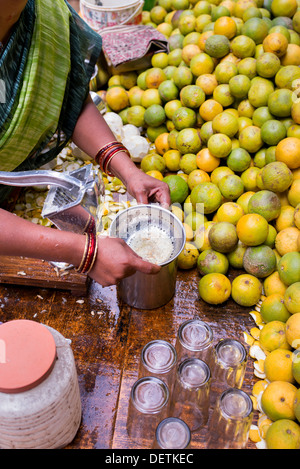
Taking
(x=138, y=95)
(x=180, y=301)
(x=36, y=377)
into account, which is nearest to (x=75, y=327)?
(x=180, y=301)

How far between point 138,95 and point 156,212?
140 cm

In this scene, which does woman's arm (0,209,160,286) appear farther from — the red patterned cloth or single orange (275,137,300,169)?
the red patterned cloth

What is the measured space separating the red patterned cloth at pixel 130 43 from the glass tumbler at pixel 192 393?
7.98ft

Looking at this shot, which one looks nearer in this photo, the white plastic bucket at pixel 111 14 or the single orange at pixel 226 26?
the single orange at pixel 226 26

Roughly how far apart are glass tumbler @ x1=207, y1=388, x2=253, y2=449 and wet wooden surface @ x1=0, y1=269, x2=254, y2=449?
2.8 inches

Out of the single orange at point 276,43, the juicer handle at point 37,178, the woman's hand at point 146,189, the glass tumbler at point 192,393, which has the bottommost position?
the glass tumbler at point 192,393

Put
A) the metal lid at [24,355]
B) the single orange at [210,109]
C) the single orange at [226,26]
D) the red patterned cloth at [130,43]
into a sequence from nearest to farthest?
the metal lid at [24,355], the single orange at [210,109], the single orange at [226,26], the red patterned cloth at [130,43]

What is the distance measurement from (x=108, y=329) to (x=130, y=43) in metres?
2.34

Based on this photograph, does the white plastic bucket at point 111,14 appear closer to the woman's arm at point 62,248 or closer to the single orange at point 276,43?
the single orange at point 276,43

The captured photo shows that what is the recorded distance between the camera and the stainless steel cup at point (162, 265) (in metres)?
1.80

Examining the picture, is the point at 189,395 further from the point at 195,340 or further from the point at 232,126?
the point at 232,126

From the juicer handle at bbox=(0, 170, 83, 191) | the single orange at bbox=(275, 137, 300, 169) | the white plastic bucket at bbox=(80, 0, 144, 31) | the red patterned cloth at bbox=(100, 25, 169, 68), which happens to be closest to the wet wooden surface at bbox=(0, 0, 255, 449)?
the juicer handle at bbox=(0, 170, 83, 191)

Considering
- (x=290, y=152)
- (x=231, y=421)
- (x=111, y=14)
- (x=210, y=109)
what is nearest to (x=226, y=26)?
(x=210, y=109)

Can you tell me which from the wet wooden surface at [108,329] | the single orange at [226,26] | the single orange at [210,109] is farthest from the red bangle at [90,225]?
the single orange at [226,26]
